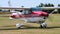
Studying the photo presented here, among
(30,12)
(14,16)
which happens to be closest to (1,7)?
(14,16)

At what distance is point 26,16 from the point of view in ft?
46.1

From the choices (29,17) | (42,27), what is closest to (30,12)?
(29,17)

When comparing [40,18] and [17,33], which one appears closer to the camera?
[17,33]

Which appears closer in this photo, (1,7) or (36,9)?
(1,7)

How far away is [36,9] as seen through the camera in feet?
47.8

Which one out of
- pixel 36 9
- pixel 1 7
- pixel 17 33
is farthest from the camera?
pixel 36 9

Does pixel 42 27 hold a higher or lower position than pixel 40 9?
lower

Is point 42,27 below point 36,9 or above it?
below

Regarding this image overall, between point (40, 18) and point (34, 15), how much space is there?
46cm

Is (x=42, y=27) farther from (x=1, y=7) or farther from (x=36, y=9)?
(x=1, y=7)

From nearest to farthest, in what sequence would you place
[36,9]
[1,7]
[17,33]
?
[17,33] < [1,7] < [36,9]

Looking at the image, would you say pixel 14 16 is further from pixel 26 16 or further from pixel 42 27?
pixel 42 27

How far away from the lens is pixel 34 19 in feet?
45.7

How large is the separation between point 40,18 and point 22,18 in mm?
1275
